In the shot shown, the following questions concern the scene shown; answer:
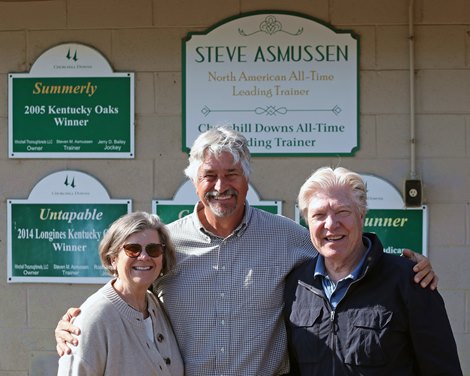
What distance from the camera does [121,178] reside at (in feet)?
15.5

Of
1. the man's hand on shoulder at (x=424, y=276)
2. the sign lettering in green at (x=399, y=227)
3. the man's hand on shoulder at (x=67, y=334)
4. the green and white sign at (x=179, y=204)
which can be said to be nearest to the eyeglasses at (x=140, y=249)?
the man's hand on shoulder at (x=67, y=334)

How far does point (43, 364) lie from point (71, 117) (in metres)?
1.55

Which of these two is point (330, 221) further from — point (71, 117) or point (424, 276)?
point (71, 117)

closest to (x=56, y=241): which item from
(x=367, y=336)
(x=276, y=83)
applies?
(x=276, y=83)

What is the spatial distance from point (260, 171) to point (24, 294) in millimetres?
1671

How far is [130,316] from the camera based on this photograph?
9.16 feet

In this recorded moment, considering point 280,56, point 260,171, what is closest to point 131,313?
point 260,171

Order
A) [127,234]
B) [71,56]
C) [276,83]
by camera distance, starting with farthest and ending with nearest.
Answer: [71,56], [276,83], [127,234]

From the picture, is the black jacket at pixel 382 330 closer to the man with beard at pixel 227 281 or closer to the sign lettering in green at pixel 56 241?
the man with beard at pixel 227 281

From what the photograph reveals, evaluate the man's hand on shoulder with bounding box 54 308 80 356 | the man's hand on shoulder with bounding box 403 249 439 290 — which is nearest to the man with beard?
the man's hand on shoulder with bounding box 54 308 80 356

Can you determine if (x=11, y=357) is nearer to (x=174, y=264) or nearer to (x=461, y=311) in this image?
(x=174, y=264)

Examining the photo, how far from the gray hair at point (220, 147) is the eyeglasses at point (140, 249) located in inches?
13.2

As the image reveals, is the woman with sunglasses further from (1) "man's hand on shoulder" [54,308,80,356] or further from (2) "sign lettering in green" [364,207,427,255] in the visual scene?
(2) "sign lettering in green" [364,207,427,255]

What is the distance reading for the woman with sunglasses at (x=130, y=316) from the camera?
8.82ft
